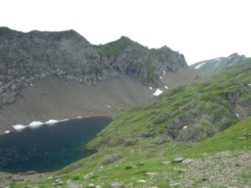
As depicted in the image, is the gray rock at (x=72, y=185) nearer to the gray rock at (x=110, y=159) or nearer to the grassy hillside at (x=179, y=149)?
the grassy hillside at (x=179, y=149)

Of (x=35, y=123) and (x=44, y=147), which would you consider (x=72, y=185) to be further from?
(x=35, y=123)

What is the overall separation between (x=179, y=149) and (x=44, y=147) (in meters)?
78.1

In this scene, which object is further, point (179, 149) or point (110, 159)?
point (110, 159)

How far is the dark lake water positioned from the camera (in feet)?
326

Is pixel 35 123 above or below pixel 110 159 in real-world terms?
above

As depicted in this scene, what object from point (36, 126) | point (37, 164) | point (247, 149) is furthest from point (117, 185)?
point (36, 126)

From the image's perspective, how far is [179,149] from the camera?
70062mm

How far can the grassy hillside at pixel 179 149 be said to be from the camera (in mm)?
24578

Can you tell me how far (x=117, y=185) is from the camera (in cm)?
2578

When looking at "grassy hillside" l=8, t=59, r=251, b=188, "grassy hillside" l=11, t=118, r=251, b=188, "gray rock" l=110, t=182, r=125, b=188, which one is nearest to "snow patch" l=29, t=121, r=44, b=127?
"grassy hillside" l=8, t=59, r=251, b=188

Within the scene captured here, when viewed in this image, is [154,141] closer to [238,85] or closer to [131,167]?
[131,167]

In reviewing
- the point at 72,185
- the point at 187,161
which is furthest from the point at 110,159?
the point at 187,161

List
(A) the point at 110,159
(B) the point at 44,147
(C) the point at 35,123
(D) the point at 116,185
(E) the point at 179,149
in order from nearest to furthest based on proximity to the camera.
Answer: (D) the point at 116,185, (E) the point at 179,149, (A) the point at 110,159, (B) the point at 44,147, (C) the point at 35,123

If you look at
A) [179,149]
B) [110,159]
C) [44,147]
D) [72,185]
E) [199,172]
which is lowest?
[179,149]
